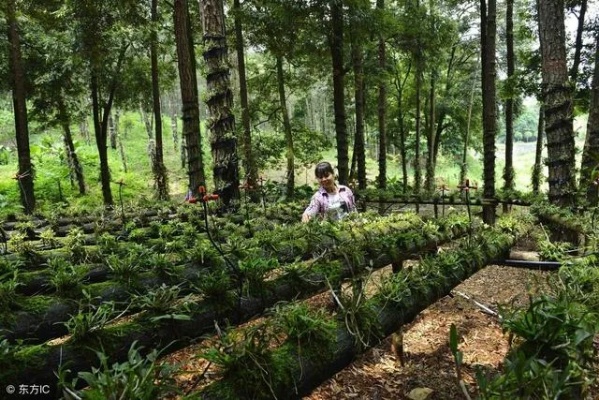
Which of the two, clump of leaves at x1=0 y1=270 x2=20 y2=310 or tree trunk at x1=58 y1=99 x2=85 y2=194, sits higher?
tree trunk at x1=58 y1=99 x2=85 y2=194

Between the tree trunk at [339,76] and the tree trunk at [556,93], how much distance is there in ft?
15.0

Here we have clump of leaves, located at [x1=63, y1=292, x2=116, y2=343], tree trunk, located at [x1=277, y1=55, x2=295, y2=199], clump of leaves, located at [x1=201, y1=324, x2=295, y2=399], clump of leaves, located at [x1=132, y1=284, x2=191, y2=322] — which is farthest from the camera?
tree trunk, located at [x1=277, y1=55, x2=295, y2=199]

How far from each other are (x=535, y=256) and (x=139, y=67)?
1499 centimetres

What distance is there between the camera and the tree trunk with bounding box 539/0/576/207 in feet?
16.6

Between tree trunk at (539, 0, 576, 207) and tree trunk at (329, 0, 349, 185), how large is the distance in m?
4.58

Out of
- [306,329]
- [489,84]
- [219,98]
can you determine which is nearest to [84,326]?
[306,329]

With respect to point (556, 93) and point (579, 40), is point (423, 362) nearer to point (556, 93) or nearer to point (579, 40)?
point (556, 93)

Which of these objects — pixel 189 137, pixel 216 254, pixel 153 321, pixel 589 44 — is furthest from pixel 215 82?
pixel 589 44

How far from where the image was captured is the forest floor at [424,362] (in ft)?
8.48

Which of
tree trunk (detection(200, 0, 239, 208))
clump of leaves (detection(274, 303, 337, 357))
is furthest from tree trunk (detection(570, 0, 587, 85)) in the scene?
clump of leaves (detection(274, 303, 337, 357))

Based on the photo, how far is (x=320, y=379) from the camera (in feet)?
6.58

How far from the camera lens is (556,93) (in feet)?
17.2

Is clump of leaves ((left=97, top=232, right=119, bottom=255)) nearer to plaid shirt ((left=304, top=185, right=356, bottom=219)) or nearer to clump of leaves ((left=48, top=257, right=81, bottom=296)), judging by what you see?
clump of leaves ((left=48, top=257, right=81, bottom=296))

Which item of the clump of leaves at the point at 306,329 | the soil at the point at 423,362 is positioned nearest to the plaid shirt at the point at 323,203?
the soil at the point at 423,362
